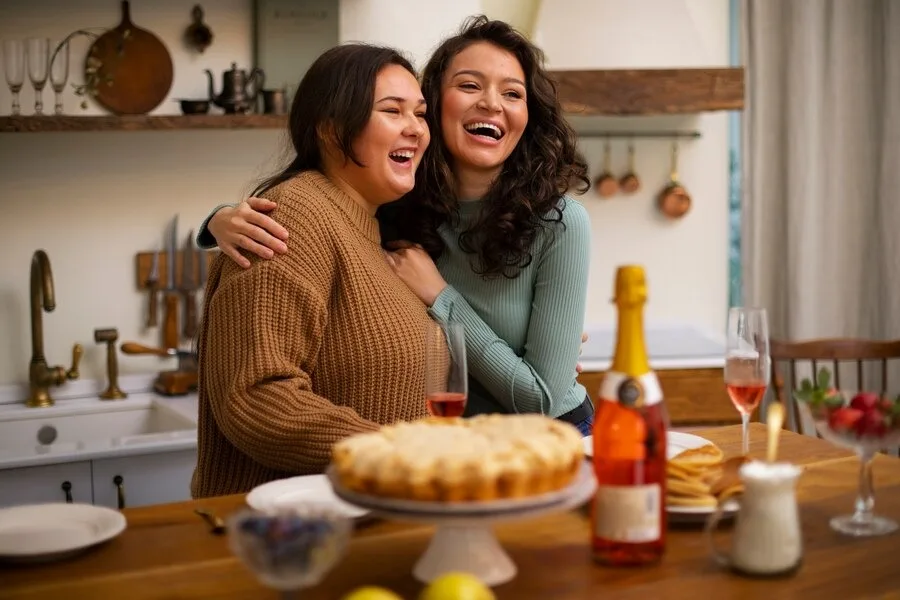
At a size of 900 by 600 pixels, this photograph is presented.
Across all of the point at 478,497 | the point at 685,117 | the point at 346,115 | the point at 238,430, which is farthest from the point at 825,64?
the point at 478,497

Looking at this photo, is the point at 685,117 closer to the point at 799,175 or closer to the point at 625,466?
the point at 799,175

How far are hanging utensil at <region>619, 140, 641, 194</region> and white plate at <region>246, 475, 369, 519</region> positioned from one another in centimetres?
262

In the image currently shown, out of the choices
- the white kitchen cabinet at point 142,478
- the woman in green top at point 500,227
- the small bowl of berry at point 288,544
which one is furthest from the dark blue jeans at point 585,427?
the small bowl of berry at point 288,544

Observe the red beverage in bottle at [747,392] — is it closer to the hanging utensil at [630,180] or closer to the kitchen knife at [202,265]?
the kitchen knife at [202,265]

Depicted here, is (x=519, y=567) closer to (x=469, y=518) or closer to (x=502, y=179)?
(x=469, y=518)

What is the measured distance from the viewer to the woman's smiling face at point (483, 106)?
221 centimetres

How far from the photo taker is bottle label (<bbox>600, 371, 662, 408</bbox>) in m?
1.28

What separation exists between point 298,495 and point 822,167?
10.0ft

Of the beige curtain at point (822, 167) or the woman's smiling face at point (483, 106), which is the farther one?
the beige curtain at point (822, 167)

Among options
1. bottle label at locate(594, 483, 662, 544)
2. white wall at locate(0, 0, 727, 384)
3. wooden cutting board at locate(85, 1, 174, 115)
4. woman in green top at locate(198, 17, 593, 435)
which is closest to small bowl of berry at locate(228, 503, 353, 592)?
bottle label at locate(594, 483, 662, 544)

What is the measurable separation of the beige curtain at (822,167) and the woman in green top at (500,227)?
1911mm

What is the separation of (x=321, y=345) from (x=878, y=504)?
0.86 meters

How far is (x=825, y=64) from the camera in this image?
402 cm

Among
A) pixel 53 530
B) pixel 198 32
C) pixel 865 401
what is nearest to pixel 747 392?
pixel 865 401
